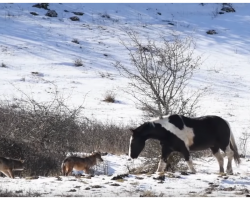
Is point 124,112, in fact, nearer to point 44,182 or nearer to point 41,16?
point 44,182

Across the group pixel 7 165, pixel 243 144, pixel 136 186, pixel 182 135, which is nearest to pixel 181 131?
pixel 182 135

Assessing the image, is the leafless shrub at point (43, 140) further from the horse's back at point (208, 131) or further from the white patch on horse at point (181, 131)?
the horse's back at point (208, 131)

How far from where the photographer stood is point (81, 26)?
105 feet

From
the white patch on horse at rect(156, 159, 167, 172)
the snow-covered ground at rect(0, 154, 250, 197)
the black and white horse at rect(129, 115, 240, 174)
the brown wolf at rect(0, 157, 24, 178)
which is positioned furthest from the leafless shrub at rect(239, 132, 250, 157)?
the brown wolf at rect(0, 157, 24, 178)

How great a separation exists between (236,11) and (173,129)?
27521mm

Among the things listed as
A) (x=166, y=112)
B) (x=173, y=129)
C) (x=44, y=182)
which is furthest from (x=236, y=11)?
(x=44, y=182)

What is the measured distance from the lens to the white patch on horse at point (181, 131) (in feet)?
33.7

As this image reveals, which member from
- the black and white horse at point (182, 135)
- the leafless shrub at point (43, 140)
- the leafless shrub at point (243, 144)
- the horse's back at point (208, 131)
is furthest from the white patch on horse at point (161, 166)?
the leafless shrub at point (243, 144)

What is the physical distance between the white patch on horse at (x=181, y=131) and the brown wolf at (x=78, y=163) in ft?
6.59

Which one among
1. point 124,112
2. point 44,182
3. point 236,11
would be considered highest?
point 236,11

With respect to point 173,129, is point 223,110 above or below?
below

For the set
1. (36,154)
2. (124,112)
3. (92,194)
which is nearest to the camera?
(92,194)

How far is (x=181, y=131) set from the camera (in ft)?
33.9

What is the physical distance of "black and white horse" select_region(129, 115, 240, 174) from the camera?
33.8 ft
